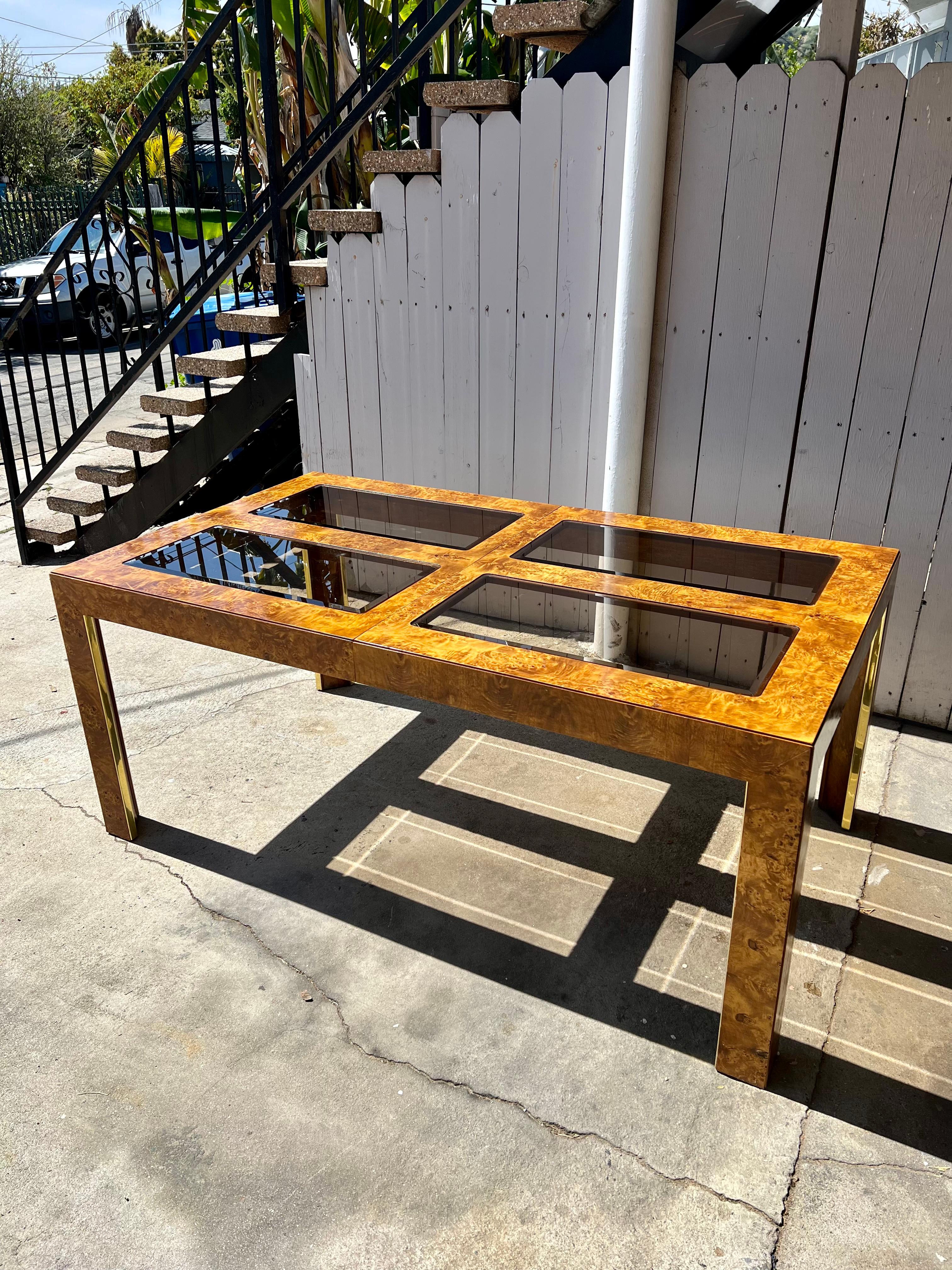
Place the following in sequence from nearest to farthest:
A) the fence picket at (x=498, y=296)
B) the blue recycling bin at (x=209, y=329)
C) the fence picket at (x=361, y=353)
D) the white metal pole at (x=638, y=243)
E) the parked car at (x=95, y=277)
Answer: the white metal pole at (x=638, y=243), the fence picket at (x=498, y=296), the fence picket at (x=361, y=353), the blue recycling bin at (x=209, y=329), the parked car at (x=95, y=277)

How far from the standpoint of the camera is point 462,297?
3527mm

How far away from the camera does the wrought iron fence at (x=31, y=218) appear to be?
1439 centimetres

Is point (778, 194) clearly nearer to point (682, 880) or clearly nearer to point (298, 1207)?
point (682, 880)

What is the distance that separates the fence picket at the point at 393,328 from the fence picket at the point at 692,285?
1116 mm

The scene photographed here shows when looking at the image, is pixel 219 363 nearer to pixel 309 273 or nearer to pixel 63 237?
pixel 309 273

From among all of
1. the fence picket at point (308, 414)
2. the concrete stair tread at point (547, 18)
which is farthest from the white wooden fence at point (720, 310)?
the fence picket at point (308, 414)

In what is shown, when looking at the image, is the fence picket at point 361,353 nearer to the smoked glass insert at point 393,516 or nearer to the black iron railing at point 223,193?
the black iron railing at point 223,193

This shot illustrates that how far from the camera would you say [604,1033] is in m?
1.91

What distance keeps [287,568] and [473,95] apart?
79.5 inches

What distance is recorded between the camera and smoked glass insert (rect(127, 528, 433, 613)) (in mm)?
2150

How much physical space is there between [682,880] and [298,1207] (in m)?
1.23

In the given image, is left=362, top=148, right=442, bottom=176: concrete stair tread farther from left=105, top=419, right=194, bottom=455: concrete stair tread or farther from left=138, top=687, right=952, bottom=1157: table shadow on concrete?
left=138, top=687, right=952, bottom=1157: table shadow on concrete

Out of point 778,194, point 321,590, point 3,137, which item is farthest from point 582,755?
point 3,137

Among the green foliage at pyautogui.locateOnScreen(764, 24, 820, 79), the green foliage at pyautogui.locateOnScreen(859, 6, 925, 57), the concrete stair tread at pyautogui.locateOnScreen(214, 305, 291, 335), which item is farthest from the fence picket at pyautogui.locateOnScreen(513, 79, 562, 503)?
the green foliage at pyautogui.locateOnScreen(859, 6, 925, 57)
